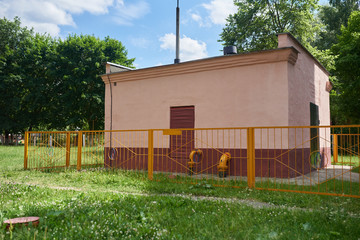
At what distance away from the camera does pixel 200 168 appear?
10.7 meters

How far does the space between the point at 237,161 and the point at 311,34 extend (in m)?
19.6

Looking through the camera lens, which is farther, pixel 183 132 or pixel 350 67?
pixel 350 67

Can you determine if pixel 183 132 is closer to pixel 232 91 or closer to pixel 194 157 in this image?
pixel 194 157

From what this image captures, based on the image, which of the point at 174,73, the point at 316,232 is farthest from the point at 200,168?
the point at 316,232

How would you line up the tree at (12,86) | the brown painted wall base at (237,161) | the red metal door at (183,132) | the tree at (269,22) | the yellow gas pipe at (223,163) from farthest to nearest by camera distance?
the tree at (12,86) < the tree at (269,22) < the red metal door at (183,132) < the yellow gas pipe at (223,163) < the brown painted wall base at (237,161)

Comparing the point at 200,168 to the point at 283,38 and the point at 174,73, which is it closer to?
the point at 174,73

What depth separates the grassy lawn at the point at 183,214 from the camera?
422 cm

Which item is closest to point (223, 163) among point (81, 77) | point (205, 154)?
point (205, 154)

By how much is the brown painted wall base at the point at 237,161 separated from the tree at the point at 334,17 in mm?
21427

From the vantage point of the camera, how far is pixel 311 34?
2497 cm

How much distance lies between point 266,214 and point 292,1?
23982 mm

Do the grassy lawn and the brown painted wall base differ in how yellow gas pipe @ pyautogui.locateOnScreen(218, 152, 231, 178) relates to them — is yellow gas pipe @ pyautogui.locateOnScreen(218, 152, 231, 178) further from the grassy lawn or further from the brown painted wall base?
the grassy lawn

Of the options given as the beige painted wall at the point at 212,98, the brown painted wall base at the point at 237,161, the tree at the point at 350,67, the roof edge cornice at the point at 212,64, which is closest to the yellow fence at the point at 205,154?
the brown painted wall base at the point at 237,161

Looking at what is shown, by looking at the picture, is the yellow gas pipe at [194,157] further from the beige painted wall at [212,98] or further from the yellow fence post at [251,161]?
the yellow fence post at [251,161]
